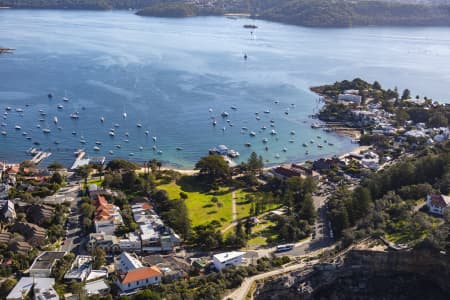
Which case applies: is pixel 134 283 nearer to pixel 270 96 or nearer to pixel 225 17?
pixel 270 96

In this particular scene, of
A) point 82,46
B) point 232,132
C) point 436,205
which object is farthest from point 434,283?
point 82,46

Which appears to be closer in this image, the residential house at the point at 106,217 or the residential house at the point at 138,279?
the residential house at the point at 138,279

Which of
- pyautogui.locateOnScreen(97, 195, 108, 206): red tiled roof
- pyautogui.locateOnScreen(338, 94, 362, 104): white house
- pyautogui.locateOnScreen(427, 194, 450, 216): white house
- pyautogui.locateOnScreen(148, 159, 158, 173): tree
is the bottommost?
pyautogui.locateOnScreen(97, 195, 108, 206): red tiled roof

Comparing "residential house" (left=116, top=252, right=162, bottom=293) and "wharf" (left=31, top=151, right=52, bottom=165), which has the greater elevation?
"wharf" (left=31, top=151, right=52, bottom=165)

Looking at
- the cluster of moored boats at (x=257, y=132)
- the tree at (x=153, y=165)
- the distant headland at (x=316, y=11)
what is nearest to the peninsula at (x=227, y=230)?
the tree at (x=153, y=165)

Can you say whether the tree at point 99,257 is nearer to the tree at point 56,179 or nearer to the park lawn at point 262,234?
the park lawn at point 262,234

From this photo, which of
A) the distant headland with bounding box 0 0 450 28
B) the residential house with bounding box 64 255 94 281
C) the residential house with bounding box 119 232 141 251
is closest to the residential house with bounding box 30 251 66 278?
the residential house with bounding box 64 255 94 281

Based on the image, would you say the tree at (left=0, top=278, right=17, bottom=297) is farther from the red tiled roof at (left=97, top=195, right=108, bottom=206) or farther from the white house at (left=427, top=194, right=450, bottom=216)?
the white house at (left=427, top=194, right=450, bottom=216)
